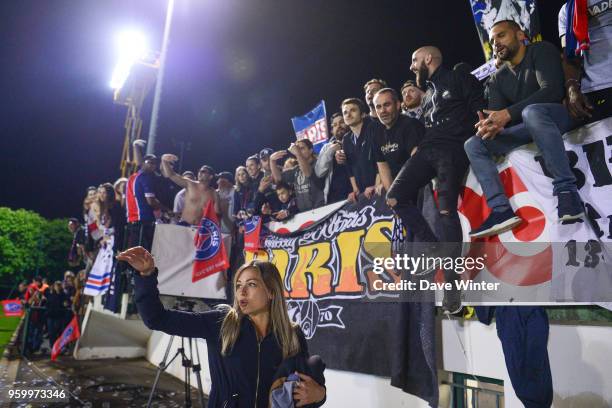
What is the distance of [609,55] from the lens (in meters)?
3.26

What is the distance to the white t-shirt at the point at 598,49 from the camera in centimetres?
324

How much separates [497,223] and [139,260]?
2790 millimetres

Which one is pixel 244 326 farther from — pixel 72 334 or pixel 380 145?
pixel 72 334

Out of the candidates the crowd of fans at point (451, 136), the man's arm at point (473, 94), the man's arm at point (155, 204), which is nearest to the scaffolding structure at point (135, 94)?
the man's arm at point (155, 204)

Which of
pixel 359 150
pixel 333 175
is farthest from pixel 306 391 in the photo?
pixel 333 175

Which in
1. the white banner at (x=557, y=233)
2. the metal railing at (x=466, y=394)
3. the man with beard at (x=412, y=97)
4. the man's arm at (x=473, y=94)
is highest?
the man with beard at (x=412, y=97)

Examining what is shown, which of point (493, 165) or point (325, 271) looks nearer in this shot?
point (493, 165)

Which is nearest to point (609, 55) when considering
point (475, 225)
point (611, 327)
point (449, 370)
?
point (475, 225)

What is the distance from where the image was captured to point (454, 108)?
406 cm

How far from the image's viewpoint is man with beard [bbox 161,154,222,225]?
333 inches

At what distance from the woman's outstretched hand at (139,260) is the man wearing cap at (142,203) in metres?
5.85

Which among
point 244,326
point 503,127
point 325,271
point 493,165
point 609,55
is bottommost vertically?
point 244,326

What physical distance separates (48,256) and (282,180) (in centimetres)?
5945

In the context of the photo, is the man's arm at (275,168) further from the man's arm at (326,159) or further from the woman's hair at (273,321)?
the woman's hair at (273,321)
